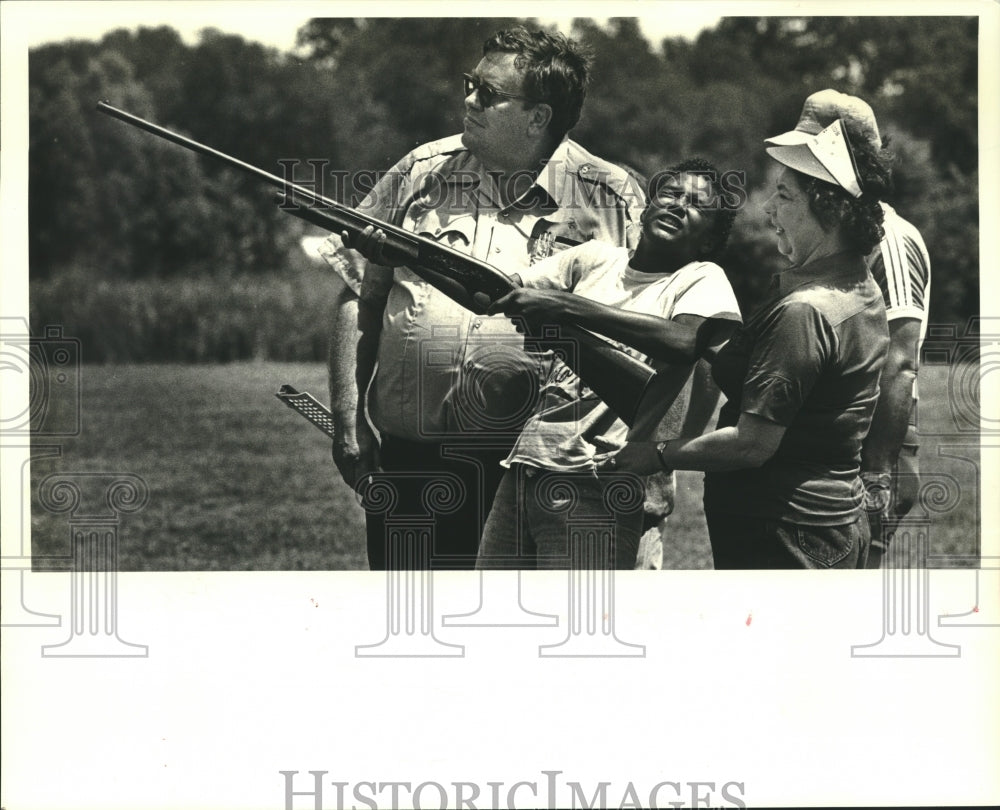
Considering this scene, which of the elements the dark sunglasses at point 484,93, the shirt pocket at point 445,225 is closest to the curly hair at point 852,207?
the dark sunglasses at point 484,93

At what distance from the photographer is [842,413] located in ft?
15.9

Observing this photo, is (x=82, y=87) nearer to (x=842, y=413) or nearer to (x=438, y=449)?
(x=438, y=449)

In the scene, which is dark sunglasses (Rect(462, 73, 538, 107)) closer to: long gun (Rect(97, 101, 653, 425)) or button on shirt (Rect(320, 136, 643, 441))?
button on shirt (Rect(320, 136, 643, 441))

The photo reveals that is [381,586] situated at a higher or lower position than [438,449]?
lower

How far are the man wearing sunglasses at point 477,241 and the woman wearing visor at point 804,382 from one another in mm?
518

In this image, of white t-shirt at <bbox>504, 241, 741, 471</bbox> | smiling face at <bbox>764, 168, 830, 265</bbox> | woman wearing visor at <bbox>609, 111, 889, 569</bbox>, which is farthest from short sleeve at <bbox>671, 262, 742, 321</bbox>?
smiling face at <bbox>764, 168, 830, 265</bbox>

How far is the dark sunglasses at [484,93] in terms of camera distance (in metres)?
4.96

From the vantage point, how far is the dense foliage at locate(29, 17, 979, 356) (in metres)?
5.01

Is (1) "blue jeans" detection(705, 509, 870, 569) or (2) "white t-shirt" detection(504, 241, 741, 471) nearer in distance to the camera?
(2) "white t-shirt" detection(504, 241, 741, 471)

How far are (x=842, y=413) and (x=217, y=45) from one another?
261 centimetres

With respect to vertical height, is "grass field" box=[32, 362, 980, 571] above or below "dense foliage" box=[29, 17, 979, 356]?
below

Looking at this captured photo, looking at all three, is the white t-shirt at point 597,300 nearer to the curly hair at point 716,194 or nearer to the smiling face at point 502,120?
the curly hair at point 716,194

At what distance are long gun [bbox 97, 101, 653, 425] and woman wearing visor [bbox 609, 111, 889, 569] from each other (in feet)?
0.71

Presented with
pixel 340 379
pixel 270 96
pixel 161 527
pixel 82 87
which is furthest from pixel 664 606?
pixel 82 87
